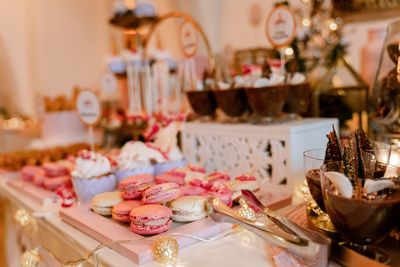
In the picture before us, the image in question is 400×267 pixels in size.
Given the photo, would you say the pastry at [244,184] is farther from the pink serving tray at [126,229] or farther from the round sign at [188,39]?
the round sign at [188,39]

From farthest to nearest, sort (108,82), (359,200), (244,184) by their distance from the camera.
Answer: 1. (108,82)
2. (244,184)
3. (359,200)

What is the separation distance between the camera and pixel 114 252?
0.66m

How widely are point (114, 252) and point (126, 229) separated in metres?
0.07

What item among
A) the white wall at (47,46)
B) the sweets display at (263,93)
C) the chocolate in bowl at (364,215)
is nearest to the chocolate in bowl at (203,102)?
the sweets display at (263,93)

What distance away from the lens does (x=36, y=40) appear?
313 cm

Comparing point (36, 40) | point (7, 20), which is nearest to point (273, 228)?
point (36, 40)

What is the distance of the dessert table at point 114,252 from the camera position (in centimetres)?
62

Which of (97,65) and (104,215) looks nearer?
(104,215)

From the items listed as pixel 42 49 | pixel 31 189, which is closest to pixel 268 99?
pixel 31 189

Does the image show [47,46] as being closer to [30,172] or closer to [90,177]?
[30,172]

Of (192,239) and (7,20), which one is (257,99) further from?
(7,20)

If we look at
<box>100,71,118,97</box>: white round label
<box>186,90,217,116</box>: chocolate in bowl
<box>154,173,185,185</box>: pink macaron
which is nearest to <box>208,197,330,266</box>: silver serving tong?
<box>154,173,185,185</box>: pink macaron

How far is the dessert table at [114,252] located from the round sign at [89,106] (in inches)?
11.6

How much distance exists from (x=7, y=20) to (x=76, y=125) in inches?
73.7
